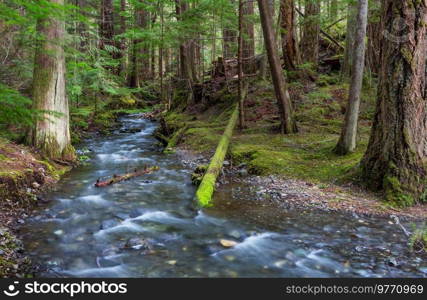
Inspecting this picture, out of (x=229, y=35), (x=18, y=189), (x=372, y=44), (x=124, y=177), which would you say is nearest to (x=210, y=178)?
(x=124, y=177)

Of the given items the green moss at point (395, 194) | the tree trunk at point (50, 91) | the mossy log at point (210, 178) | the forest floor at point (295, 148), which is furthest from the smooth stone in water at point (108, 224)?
the green moss at point (395, 194)

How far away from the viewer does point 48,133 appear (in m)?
9.21

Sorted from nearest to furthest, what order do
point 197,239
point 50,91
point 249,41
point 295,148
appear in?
point 197,239, point 50,91, point 295,148, point 249,41

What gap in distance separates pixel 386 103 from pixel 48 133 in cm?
795

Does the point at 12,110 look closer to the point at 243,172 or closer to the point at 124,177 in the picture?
the point at 124,177

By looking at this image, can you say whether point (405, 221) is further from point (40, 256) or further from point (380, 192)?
point (40, 256)

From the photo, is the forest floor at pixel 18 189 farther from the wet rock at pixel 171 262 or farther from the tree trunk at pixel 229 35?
the tree trunk at pixel 229 35

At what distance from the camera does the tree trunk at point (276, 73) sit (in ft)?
34.9

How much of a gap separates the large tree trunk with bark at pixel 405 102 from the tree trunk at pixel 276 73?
4.58 m

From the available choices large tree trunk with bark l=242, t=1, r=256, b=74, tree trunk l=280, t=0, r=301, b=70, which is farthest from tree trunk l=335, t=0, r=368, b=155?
large tree trunk with bark l=242, t=1, r=256, b=74

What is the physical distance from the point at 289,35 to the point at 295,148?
7175 millimetres

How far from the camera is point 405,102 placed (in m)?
6.21

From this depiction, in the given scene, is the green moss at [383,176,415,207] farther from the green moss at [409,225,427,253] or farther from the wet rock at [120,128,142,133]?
the wet rock at [120,128,142,133]

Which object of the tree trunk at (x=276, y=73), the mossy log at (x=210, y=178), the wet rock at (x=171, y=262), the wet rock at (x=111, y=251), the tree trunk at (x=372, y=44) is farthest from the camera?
the tree trunk at (x=372, y=44)
